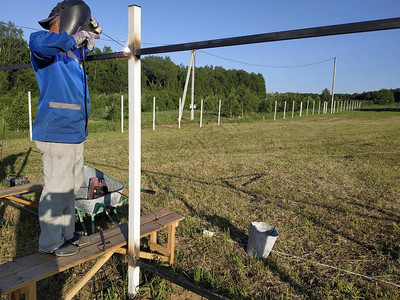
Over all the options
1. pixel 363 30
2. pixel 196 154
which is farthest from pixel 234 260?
pixel 196 154

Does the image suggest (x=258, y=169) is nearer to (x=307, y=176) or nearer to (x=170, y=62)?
(x=307, y=176)

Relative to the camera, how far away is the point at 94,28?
198 centimetres

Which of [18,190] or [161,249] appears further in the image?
[18,190]

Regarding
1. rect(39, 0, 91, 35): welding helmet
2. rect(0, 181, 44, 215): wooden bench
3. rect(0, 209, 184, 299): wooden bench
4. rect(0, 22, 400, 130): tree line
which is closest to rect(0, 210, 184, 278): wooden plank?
rect(0, 209, 184, 299): wooden bench

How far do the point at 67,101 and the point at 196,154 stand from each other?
19.7ft

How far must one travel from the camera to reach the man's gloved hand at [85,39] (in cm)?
177

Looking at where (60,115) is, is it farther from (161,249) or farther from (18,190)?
Answer: (18,190)

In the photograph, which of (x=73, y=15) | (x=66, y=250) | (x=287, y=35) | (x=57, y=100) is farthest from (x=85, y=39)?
(x=66, y=250)

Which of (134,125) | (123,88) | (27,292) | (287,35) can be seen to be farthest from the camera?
(123,88)

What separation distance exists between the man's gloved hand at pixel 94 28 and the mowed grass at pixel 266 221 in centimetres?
186

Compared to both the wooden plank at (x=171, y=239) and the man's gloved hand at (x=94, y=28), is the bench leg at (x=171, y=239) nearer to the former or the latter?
the wooden plank at (x=171, y=239)

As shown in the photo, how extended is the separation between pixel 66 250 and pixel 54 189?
41 cm

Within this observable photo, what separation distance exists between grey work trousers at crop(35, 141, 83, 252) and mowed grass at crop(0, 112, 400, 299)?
2.10 ft

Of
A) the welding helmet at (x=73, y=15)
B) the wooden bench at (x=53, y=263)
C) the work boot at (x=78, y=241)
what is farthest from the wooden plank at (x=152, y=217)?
the welding helmet at (x=73, y=15)
